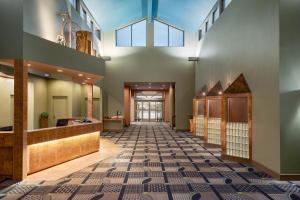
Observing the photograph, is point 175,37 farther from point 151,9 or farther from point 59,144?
point 59,144

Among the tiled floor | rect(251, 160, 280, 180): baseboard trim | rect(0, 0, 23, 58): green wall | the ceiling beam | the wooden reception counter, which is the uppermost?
the ceiling beam

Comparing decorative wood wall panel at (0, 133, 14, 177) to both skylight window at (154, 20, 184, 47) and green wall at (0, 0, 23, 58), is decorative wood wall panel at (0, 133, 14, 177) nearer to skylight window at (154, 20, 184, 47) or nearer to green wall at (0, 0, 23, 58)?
green wall at (0, 0, 23, 58)

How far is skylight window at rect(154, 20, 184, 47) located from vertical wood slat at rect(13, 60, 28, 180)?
36.4 ft

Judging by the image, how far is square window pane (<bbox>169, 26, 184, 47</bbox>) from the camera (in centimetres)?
1575

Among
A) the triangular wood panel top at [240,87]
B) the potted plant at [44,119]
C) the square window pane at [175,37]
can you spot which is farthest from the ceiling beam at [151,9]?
the triangular wood panel top at [240,87]

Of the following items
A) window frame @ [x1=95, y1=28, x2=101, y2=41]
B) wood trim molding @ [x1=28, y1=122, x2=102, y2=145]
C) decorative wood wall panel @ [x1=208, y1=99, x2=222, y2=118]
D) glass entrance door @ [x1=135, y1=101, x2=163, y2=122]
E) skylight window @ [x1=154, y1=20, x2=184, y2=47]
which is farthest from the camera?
glass entrance door @ [x1=135, y1=101, x2=163, y2=122]

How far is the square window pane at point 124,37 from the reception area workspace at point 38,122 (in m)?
4.71

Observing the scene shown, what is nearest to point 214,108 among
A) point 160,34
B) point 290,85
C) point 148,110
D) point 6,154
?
point 290,85

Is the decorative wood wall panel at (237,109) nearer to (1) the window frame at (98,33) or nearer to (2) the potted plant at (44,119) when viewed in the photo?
(2) the potted plant at (44,119)

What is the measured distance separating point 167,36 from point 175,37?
490 mm

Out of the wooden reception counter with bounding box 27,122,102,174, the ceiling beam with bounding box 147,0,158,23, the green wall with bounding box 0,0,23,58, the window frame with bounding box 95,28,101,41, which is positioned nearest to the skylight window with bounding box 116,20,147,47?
the ceiling beam with bounding box 147,0,158,23

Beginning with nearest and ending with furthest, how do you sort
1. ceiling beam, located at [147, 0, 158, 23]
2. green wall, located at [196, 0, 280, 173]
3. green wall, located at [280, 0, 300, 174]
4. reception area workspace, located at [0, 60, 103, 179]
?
green wall, located at [280, 0, 300, 174] < reception area workspace, located at [0, 60, 103, 179] < green wall, located at [196, 0, 280, 173] < ceiling beam, located at [147, 0, 158, 23]

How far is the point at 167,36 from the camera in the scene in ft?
52.2

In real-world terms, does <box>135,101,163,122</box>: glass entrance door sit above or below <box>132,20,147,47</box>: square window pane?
below
